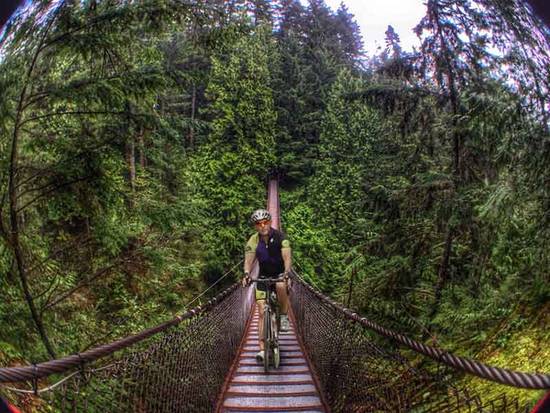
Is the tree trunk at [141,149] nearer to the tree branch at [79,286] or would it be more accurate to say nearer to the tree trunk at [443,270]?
the tree branch at [79,286]

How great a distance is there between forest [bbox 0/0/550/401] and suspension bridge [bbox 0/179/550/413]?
0.13 metres

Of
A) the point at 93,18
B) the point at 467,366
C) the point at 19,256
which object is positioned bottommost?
the point at 467,366

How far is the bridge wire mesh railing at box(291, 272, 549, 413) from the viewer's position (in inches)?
47.0

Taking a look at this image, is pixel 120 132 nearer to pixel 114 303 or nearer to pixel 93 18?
pixel 93 18

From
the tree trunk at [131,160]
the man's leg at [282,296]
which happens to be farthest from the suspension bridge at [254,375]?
the tree trunk at [131,160]

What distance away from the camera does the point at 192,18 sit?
1508 mm

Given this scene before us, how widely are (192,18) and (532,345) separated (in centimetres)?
161

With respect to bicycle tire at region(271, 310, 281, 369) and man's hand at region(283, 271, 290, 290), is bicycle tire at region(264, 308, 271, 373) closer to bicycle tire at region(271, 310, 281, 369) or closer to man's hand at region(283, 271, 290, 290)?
bicycle tire at region(271, 310, 281, 369)

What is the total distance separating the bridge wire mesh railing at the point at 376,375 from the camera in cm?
119

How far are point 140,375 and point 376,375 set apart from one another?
1.11 m

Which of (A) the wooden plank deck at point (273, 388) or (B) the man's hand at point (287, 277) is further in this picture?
(B) the man's hand at point (287, 277)

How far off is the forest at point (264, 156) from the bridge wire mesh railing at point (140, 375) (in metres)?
0.13

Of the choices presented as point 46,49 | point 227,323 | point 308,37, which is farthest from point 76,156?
point 227,323

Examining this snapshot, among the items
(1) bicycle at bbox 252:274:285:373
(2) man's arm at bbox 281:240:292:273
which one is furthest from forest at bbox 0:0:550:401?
(1) bicycle at bbox 252:274:285:373
